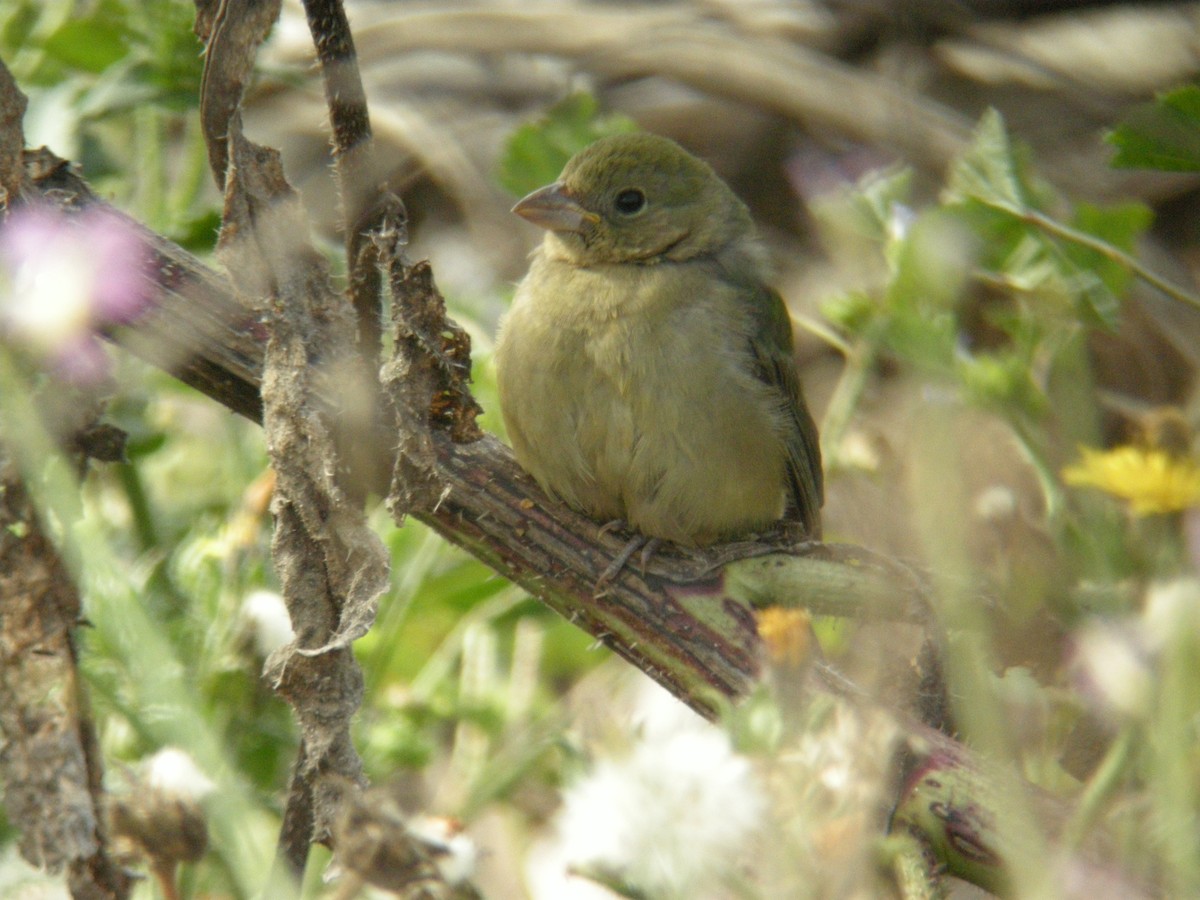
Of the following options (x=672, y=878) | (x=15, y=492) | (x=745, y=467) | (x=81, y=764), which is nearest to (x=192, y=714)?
(x=81, y=764)

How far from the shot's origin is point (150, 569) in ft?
9.53

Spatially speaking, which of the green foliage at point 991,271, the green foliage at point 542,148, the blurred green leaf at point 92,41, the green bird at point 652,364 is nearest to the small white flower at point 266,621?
the green bird at point 652,364

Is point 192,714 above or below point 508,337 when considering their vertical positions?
above

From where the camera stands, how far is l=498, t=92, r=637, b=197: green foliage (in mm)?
3646

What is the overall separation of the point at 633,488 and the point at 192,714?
49.4 inches

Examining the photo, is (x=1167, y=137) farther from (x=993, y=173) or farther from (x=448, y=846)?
(x=448, y=846)

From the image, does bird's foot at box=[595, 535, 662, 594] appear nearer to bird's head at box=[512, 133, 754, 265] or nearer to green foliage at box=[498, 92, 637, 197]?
bird's head at box=[512, 133, 754, 265]

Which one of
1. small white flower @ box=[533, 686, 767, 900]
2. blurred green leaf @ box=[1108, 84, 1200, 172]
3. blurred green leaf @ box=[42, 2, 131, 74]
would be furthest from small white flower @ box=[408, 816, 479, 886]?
blurred green leaf @ box=[42, 2, 131, 74]

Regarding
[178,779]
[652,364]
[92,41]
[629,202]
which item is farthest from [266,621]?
[92,41]

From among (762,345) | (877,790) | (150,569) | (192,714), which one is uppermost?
(877,790)

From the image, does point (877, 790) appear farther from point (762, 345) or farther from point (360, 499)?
point (762, 345)

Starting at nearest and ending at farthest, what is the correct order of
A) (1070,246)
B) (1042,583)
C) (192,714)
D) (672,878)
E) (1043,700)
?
(672,878)
(192,714)
(1042,583)
(1043,700)
(1070,246)

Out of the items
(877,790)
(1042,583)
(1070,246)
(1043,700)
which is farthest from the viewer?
(1070,246)

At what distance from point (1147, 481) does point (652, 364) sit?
3.06ft
